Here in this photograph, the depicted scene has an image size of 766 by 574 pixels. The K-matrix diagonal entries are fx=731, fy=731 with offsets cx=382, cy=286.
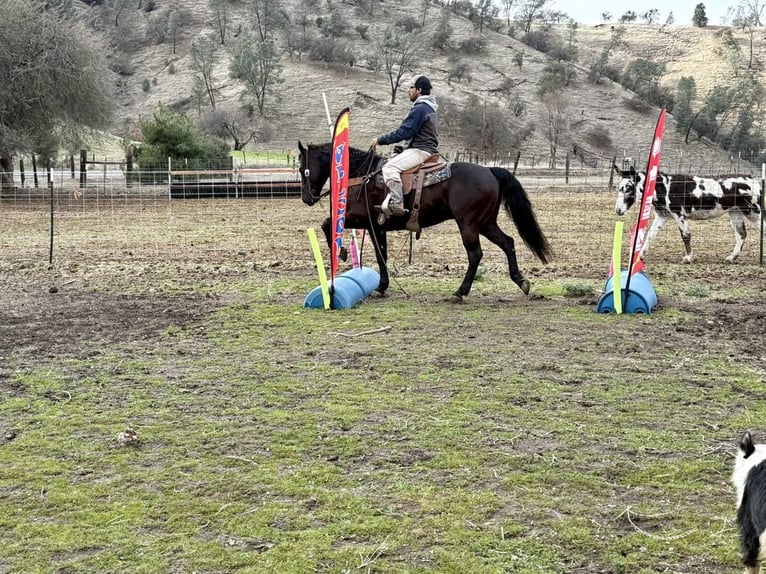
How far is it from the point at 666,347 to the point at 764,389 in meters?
1.28

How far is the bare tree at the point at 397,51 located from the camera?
74.7 m

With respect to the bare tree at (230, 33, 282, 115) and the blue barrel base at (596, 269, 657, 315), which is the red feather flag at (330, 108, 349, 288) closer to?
the blue barrel base at (596, 269, 657, 315)

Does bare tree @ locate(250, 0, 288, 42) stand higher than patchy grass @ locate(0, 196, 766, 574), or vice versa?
bare tree @ locate(250, 0, 288, 42)

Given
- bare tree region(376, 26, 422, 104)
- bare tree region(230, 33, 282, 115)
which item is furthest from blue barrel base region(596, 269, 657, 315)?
bare tree region(376, 26, 422, 104)

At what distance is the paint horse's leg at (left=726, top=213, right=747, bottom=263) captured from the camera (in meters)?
12.0

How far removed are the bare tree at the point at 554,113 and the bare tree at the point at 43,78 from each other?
4396 centimetres

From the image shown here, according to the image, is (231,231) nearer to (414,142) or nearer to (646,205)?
(414,142)

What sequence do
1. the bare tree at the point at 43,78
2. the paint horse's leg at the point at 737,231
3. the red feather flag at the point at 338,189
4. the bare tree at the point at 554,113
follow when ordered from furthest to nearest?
the bare tree at the point at 554,113, the bare tree at the point at 43,78, the paint horse's leg at the point at 737,231, the red feather flag at the point at 338,189

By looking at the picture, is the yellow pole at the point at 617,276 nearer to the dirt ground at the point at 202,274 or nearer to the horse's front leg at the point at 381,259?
the dirt ground at the point at 202,274

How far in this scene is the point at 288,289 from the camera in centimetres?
962

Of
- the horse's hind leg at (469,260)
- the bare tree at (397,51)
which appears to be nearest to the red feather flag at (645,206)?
the horse's hind leg at (469,260)

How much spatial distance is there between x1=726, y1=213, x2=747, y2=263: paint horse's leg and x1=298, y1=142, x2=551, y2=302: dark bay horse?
4.60m

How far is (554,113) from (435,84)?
12362 millimetres

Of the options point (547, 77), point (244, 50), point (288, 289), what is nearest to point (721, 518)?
point (288, 289)
